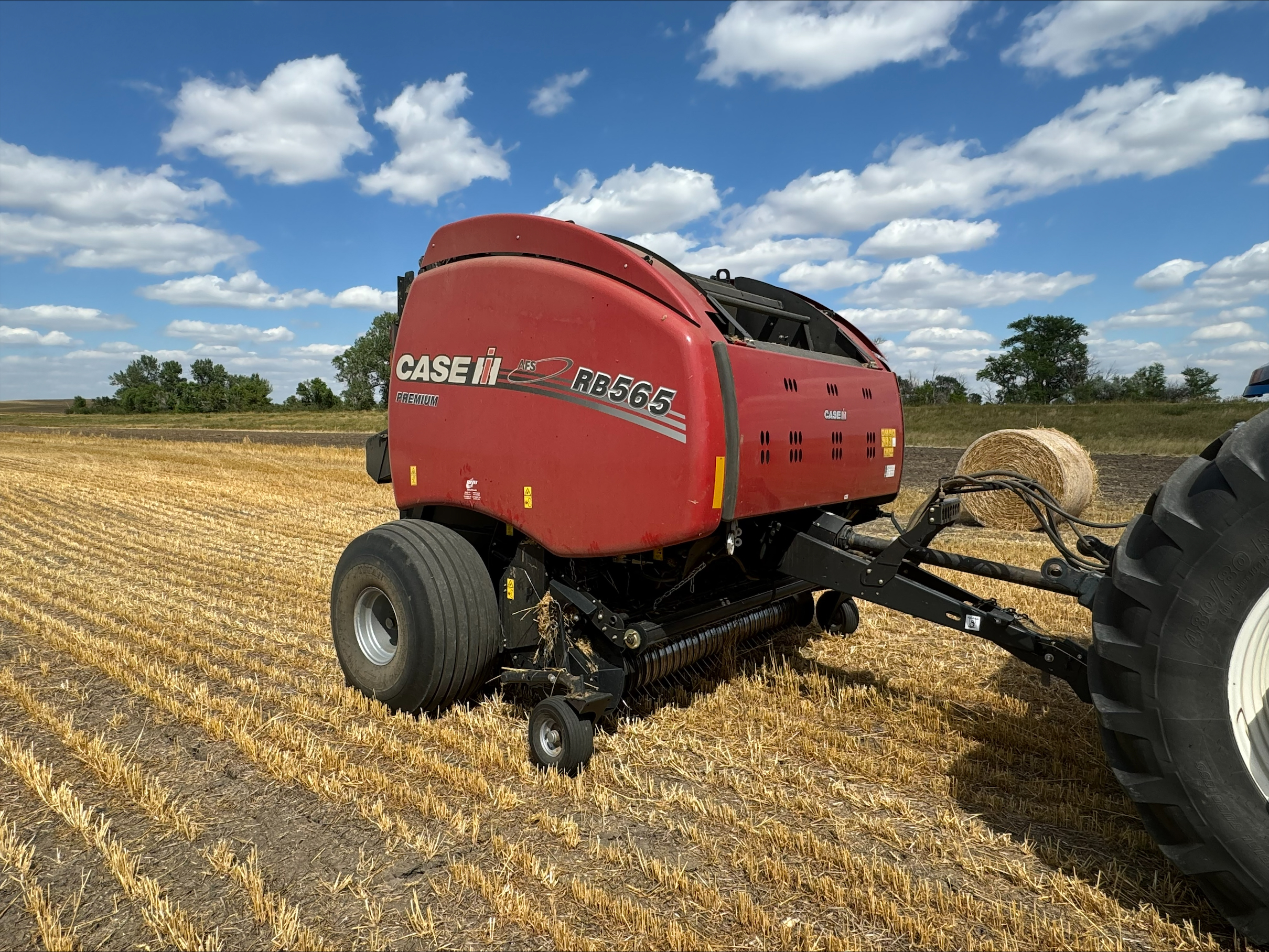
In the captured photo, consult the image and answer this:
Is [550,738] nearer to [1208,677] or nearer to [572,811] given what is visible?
[572,811]

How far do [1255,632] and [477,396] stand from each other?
120 inches

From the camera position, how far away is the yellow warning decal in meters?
4.55

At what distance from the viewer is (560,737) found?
3.41 metres

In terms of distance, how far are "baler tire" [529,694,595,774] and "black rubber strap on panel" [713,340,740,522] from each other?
1029 millimetres

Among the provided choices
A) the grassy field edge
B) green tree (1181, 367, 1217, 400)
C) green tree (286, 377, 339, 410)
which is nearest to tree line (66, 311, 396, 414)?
green tree (286, 377, 339, 410)

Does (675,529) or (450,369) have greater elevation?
(450,369)

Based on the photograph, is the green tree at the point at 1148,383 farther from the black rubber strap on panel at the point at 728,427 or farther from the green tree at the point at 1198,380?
the black rubber strap on panel at the point at 728,427

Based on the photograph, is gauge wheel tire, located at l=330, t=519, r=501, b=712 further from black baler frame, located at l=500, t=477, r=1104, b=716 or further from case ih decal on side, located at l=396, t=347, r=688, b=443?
case ih decal on side, located at l=396, t=347, r=688, b=443

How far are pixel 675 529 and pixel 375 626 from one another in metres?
1.92

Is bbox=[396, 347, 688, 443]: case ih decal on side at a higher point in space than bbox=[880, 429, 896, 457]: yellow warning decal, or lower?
higher

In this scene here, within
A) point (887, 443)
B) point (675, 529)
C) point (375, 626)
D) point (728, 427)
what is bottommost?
point (375, 626)

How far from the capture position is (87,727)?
12.7 feet

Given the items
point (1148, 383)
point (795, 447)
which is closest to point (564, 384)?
point (795, 447)

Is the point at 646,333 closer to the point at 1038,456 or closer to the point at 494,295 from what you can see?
the point at 494,295
